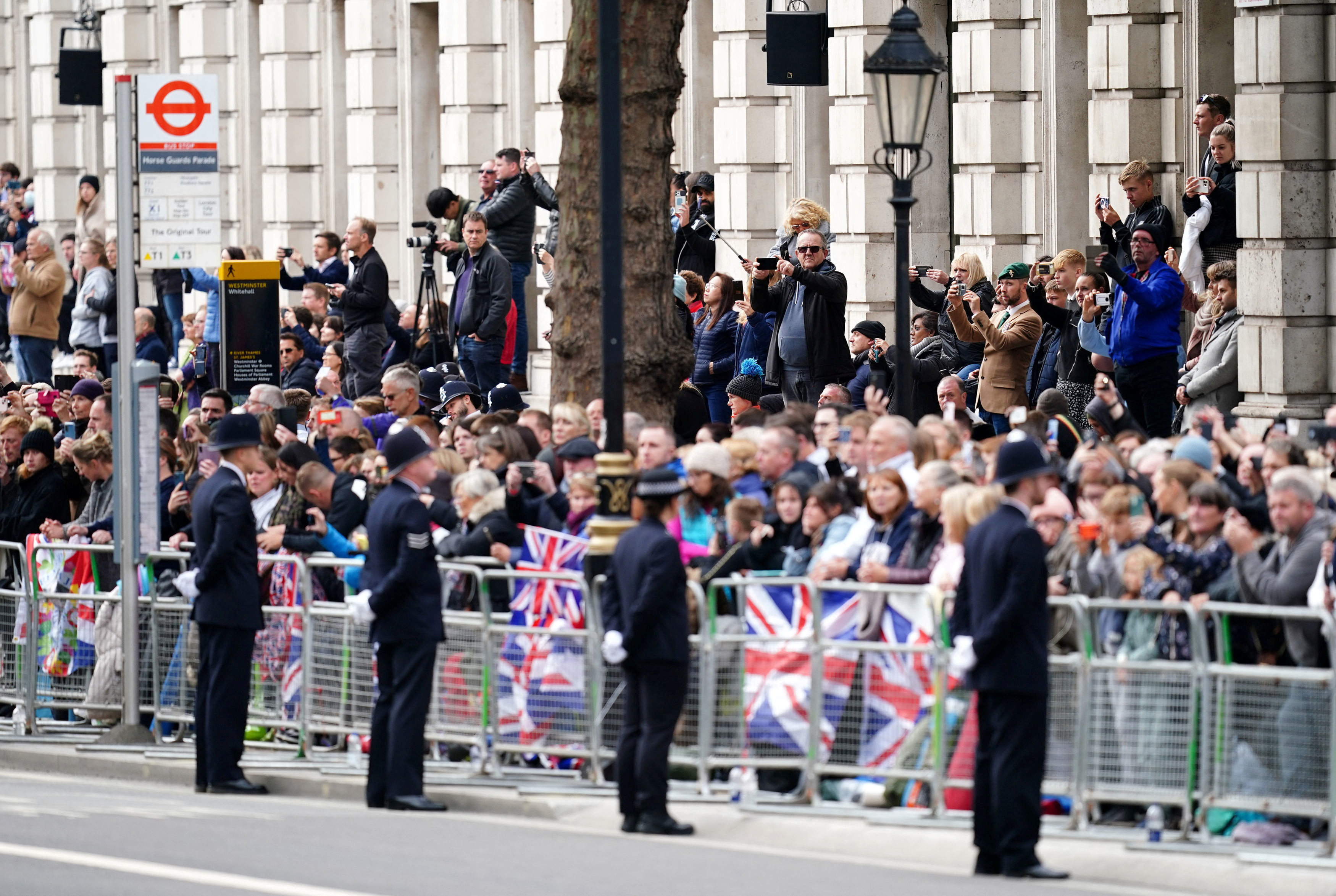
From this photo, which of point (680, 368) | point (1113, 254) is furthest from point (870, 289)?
point (680, 368)

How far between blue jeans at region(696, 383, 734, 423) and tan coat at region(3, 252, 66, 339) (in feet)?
39.4

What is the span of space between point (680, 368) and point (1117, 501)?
5.99 metres

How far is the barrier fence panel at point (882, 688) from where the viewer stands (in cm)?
1166

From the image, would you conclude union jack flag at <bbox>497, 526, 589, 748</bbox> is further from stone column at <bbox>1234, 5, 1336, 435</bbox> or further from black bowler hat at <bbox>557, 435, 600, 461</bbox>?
stone column at <bbox>1234, 5, 1336, 435</bbox>

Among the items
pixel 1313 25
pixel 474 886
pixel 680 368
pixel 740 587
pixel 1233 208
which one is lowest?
pixel 474 886

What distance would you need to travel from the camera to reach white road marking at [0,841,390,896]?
10383 mm

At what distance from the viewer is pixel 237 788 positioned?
45.1 feet

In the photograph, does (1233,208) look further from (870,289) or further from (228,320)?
(228,320)

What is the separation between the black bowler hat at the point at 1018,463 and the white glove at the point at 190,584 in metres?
4.57

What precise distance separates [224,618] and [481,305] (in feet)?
26.7

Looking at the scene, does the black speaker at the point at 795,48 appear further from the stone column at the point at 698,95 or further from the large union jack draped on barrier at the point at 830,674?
the large union jack draped on barrier at the point at 830,674

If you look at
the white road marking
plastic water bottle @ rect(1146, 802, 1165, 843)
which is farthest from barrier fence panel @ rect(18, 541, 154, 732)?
plastic water bottle @ rect(1146, 802, 1165, 843)

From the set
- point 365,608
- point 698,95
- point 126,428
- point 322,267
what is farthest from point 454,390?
point 698,95

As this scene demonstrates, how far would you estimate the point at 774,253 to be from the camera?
1859 cm
